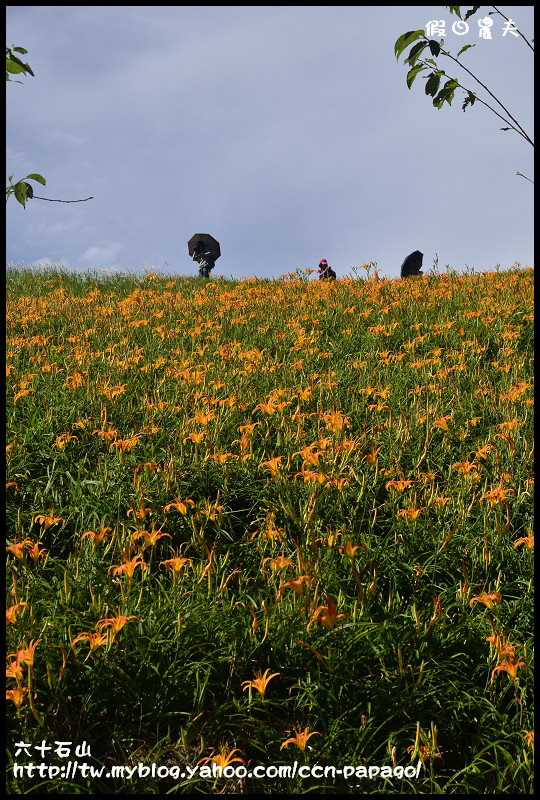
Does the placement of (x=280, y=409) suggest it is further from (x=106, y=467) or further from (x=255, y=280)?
(x=255, y=280)

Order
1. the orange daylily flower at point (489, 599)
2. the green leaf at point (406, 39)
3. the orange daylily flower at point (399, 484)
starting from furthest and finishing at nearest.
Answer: the orange daylily flower at point (399, 484) < the orange daylily flower at point (489, 599) < the green leaf at point (406, 39)

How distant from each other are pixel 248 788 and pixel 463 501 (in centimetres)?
182

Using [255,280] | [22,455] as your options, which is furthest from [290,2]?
[255,280]

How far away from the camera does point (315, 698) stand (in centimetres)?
207

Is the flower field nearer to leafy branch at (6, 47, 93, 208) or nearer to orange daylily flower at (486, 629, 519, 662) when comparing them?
orange daylily flower at (486, 629, 519, 662)

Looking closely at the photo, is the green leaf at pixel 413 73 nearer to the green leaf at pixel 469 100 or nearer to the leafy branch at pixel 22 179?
the green leaf at pixel 469 100

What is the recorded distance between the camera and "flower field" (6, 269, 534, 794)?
1988mm

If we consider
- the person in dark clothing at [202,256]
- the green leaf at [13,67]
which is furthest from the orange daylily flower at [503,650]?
the person in dark clothing at [202,256]

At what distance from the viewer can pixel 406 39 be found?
1.76m

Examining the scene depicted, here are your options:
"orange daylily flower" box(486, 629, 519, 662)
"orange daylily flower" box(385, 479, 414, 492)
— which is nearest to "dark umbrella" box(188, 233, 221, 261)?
"orange daylily flower" box(385, 479, 414, 492)

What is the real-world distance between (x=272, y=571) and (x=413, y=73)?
2.04m

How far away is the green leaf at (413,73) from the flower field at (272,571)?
1688mm

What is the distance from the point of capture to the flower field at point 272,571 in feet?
6.52

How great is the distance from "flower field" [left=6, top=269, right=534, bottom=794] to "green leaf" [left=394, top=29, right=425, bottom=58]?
177 cm
